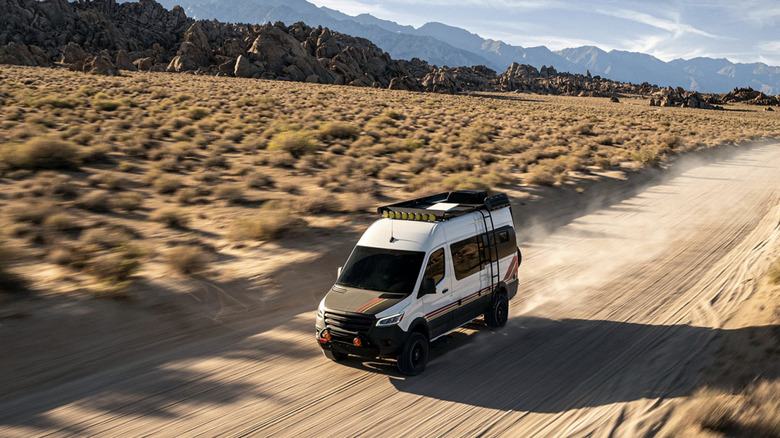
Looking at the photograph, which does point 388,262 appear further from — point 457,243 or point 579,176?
point 579,176

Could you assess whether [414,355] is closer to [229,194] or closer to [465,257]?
[465,257]

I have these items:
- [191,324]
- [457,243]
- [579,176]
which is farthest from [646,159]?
[191,324]

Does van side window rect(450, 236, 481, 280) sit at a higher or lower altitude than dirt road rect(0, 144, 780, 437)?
higher

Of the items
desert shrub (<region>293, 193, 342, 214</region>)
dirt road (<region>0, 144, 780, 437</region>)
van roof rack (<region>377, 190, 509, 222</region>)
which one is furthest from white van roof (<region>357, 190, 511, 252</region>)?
desert shrub (<region>293, 193, 342, 214</region>)

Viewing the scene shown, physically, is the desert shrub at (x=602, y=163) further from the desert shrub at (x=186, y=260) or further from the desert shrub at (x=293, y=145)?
the desert shrub at (x=186, y=260)

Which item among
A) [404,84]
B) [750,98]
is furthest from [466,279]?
[750,98]

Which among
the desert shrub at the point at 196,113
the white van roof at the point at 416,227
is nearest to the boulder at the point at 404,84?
the desert shrub at the point at 196,113

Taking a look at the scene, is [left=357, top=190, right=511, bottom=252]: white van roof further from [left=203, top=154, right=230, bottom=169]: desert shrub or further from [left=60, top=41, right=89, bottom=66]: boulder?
[left=60, top=41, right=89, bottom=66]: boulder

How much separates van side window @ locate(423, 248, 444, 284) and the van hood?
1.81 ft

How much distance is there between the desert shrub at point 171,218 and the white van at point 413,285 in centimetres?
665

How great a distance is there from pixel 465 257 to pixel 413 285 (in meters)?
1.29

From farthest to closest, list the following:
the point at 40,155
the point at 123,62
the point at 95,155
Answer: the point at 123,62 → the point at 95,155 → the point at 40,155

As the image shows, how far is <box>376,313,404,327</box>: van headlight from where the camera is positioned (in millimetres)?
7223

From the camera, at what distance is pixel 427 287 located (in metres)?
7.63
